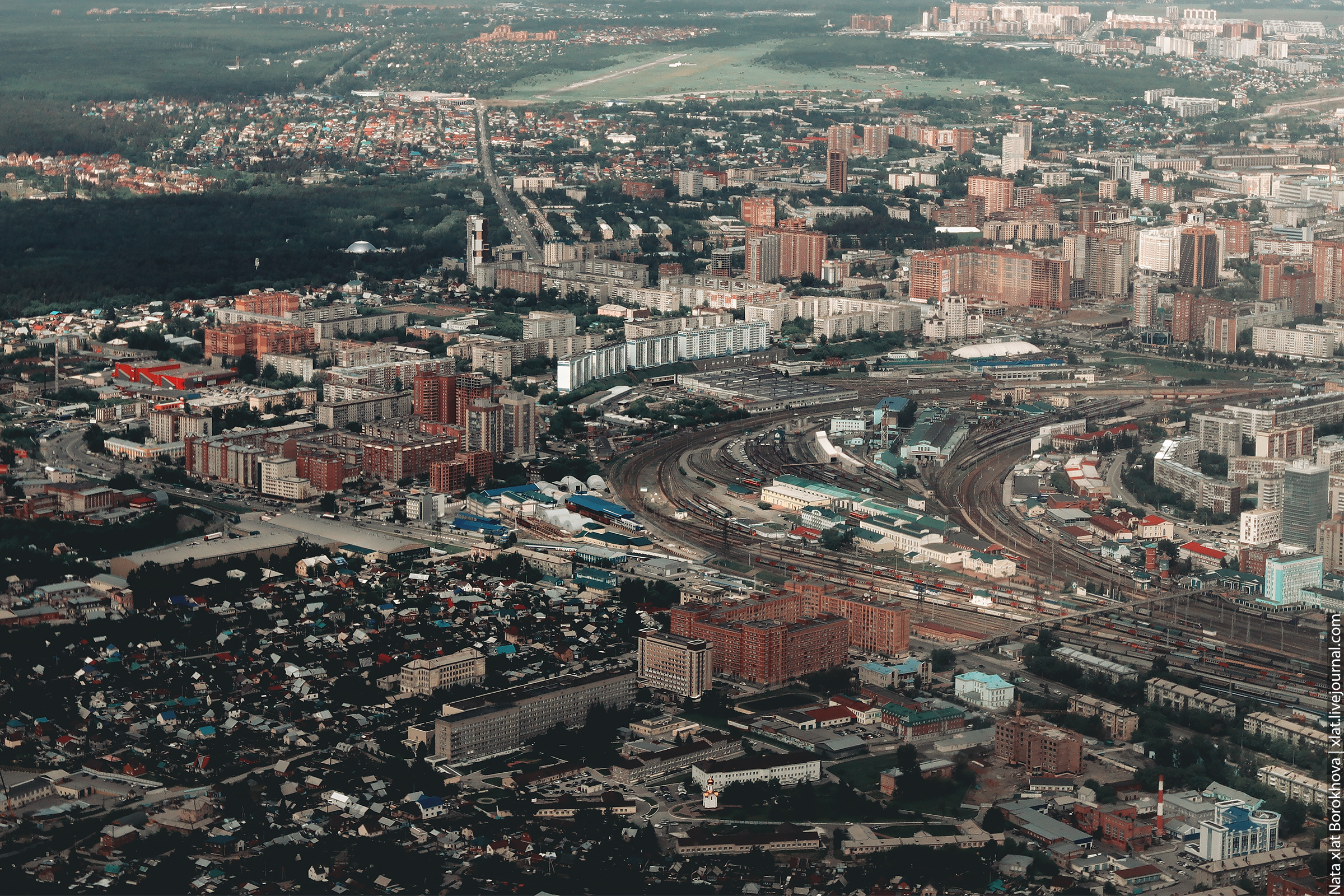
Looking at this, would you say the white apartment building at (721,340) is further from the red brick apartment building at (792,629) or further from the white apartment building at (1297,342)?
the red brick apartment building at (792,629)

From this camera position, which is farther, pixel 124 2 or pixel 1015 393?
pixel 124 2

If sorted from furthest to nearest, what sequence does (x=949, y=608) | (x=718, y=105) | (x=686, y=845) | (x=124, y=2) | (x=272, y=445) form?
(x=124, y=2), (x=718, y=105), (x=272, y=445), (x=949, y=608), (x=686, y=845)

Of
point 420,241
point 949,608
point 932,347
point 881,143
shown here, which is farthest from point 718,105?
point 949,608

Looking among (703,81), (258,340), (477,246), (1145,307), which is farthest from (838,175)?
(703,81)

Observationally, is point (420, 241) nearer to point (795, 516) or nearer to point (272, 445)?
point (272, 445)

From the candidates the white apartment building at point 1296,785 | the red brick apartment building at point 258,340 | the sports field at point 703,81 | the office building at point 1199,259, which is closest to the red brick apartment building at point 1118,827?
the white apartment building at point 1296,785

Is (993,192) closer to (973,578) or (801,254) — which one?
(801,254)
